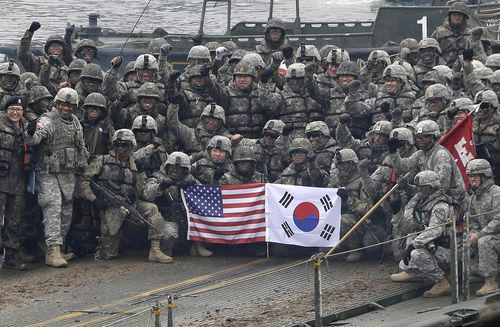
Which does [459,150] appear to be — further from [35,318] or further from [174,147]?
[35,318]

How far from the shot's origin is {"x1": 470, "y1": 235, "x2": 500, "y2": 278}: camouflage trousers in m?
14.8

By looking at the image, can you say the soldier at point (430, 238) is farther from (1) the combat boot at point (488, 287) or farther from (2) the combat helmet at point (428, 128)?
(2) the combat helmet at point (428, 128)

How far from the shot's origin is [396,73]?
18031mm

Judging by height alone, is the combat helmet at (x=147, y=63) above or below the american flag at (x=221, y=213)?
above

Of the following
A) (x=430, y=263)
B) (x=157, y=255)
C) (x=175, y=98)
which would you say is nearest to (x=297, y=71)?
(x=175, y=98)

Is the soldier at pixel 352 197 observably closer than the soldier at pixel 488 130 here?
Yes

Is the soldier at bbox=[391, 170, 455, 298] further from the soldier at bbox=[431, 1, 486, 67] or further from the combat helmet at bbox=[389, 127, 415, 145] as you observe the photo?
the soldier at bbox=[431, 1, 486, 67]

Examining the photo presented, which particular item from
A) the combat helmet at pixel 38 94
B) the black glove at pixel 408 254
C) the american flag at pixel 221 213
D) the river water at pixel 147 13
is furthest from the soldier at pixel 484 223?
the river water at pixel 147 13

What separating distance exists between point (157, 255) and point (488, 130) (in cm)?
379

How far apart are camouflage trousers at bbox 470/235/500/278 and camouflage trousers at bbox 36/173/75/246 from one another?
4.37 metres

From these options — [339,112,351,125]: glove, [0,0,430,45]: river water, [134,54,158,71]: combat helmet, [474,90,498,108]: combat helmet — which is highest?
[0,0,430,45]: river water

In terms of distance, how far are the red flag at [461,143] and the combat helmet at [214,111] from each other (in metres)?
2.73

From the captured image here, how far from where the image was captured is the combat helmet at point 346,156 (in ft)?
54.1

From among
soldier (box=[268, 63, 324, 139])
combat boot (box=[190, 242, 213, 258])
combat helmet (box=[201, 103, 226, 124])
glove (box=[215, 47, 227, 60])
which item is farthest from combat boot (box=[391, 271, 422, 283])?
glove (box=[215, 47, 227, 60])
